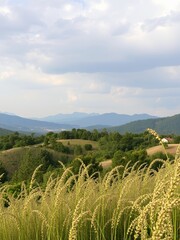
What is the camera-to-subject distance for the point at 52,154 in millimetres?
93250

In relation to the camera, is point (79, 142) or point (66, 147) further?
point (79, 142)

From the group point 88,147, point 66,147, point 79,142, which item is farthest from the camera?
point 79,142

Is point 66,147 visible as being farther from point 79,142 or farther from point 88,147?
point 79,142

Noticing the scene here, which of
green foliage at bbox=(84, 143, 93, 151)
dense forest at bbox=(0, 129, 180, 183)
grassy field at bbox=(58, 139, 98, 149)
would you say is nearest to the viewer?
dense forest at bbox=(0, 129, 180, 183)

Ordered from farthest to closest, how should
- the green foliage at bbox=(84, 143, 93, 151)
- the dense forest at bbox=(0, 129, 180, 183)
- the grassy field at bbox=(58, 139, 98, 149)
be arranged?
1. the grassy field at bbox=(58, 139, 98, 149)
2. the green foliage at bbox=(84, 143, 93, 151)
3. the dense forest at bbox=(0, 129, 180, 183)

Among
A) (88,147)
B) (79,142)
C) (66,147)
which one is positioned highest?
(79,142)

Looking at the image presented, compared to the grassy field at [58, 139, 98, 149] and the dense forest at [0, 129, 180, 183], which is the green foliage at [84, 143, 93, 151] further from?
the grassy field at [58, 139, 98, 149]

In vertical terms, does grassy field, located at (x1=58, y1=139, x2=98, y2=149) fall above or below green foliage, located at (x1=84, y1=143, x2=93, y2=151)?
above

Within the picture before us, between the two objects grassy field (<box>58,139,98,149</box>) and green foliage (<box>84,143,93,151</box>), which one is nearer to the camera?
green foliage (<box>84,143,93,151</box>)

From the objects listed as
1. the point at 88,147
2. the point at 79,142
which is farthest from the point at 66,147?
the point at 79,142

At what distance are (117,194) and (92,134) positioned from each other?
125082mm

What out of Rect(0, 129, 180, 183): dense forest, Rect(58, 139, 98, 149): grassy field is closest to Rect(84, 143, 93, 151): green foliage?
Rect(0, 129, 180, 183): dense forest

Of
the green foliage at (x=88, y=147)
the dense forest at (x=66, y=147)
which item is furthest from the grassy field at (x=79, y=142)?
the green foliage at (x=88, y=147)

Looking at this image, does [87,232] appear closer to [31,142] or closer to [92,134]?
[31,142]
